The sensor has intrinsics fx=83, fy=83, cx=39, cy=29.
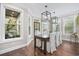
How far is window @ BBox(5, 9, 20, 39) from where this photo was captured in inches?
74.3

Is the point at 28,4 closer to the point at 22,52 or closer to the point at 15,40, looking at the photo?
the point at 15,40

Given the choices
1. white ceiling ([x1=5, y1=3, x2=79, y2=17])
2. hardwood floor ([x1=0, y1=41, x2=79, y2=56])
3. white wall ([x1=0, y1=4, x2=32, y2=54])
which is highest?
white ceiling ([x1=5, y1=3, x2=79, y2=17])

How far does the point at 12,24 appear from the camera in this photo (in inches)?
76.0

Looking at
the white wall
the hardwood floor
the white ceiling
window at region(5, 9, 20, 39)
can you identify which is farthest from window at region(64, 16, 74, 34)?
window at region(5, 9, 20, 39)

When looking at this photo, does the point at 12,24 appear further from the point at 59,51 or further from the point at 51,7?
the point at 59,51

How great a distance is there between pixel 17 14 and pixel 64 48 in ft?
4.47

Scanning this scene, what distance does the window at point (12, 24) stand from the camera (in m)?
1.89

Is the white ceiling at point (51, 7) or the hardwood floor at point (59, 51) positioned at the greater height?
the white ceiling at point (51, 7)

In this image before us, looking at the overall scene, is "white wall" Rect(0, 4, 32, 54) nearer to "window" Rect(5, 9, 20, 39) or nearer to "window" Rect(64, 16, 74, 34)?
"window" Rect(5, 9, 20, 39)

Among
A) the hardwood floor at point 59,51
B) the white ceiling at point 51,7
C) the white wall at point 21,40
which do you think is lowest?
the hardwood floor at point 59,51

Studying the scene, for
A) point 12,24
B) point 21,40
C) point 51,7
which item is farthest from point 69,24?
point 12,24

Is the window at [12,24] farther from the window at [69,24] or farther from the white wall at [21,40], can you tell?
the window at [69,24]

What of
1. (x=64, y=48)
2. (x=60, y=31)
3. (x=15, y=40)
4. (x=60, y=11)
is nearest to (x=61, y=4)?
(x=60, y=11)

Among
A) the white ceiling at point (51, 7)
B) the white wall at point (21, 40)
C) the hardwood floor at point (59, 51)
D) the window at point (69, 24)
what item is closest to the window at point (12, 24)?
the white wall at point (21, 40)
